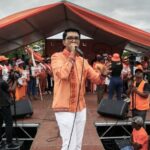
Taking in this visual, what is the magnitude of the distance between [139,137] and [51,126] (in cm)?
226

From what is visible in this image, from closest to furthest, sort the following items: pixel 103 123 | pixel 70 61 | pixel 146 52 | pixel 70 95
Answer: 1. pixel 70 61
2. pixel 70 95
3. pixel 103 123
4. pixel 146 52

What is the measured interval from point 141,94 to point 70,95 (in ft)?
13.0

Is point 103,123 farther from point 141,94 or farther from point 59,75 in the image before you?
point 59,75

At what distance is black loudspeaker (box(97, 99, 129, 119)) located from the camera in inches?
355

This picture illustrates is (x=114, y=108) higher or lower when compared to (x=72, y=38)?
lower

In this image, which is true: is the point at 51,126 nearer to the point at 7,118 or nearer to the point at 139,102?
the point at 7,118

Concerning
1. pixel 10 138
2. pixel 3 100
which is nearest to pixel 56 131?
pixel 10 138

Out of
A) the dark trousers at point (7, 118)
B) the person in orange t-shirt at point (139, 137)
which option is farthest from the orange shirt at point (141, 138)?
the dark trousers at point (7, 118)

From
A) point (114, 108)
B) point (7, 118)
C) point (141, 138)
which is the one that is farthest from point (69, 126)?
point (114, 108)

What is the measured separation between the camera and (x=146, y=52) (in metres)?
17.1

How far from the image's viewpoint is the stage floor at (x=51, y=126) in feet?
22.7

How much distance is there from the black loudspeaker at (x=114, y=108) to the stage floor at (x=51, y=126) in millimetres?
153

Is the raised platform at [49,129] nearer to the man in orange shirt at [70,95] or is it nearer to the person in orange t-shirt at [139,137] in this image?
the person in orange t-shirt at [139,137]

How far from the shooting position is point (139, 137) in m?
7.12
